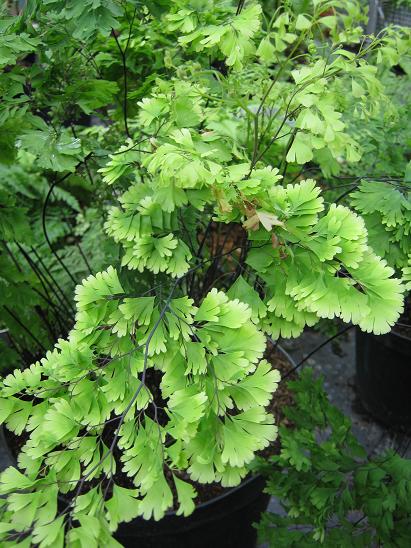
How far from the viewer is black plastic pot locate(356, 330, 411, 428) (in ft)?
5.17

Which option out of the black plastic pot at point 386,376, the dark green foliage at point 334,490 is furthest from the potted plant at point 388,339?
the dark green foliage at point 334,490

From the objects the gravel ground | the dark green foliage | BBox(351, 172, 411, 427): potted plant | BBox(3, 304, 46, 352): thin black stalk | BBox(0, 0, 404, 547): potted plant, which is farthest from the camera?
the gravel ground

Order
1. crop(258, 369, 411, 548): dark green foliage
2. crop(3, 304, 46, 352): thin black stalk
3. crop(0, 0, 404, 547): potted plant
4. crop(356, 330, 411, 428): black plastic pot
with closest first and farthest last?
crop(0, 0, 404, 547): potted plant < crop(258, 369, 411, 548): dark green foliage < crop(3, 304, 46, 352): thin black stalk < crop(356, 330, 411, 428): black plastic pot

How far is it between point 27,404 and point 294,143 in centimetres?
54

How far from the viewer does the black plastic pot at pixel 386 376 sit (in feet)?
5.17

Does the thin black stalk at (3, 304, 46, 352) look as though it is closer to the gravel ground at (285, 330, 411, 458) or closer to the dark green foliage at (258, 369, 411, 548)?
the dark green foliage at (258, 369, 411, 548)

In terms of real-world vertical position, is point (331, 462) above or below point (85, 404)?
below

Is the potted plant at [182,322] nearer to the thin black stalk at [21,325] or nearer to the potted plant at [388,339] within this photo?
the potted plant at [388,339]

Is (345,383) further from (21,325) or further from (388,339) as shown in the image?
(21,325)

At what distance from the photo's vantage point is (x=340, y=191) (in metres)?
1.71

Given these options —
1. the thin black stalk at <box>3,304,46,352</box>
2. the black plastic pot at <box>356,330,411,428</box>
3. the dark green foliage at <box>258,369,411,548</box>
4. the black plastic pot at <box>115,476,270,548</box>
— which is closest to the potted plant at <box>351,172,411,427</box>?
the black plastic pot at <box>356,330,411,428</box>

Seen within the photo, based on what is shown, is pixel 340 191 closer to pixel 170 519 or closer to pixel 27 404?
pixel 170 519

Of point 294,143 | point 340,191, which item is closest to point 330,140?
point 294,143

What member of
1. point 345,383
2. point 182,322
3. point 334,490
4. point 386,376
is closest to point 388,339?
point 386,376
